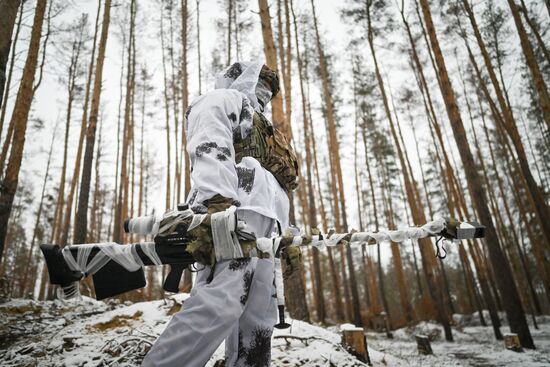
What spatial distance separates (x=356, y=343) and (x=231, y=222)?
332cm

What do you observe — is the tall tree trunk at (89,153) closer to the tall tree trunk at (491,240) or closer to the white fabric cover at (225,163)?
the white fabric cover at (225,163)

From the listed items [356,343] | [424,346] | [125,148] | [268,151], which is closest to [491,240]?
[424,346]

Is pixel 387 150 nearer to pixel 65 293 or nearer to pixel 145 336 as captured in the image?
pixel 145 336

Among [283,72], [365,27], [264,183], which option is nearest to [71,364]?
[264,183]

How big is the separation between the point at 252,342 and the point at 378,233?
83 centimetres

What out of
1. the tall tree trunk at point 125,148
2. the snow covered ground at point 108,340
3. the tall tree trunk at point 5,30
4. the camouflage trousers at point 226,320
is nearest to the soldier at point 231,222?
the camouflage trousers at point 226,320

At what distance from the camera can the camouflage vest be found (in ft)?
5.65

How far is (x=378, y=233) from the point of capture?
1.36 meters

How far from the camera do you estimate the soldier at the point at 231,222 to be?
3.68ft

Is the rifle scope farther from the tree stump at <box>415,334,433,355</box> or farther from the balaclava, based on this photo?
the tree stump at <box>415,334,433,355</box>

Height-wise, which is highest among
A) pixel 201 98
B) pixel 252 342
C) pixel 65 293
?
pixel 201 98

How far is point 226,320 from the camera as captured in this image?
118cm

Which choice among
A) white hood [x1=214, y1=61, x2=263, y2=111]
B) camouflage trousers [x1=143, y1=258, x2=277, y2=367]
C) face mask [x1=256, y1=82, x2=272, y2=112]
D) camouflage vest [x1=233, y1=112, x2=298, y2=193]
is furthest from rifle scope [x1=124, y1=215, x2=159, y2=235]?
face mask [x1=256, y1=82, x2=272, y2=112]

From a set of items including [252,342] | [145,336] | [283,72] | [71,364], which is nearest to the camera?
[252,342]
